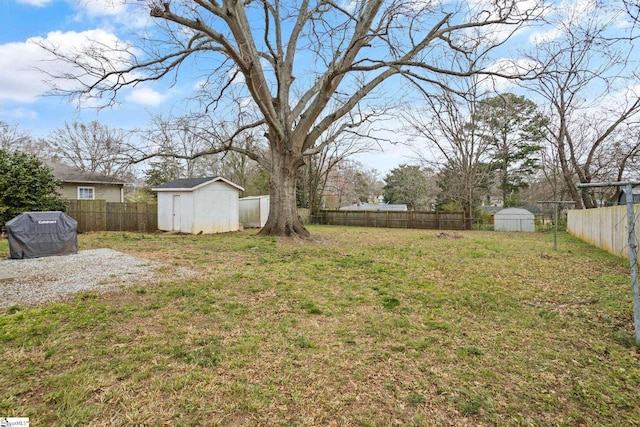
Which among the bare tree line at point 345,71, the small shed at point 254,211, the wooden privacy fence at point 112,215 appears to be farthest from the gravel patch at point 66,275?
the small shed at point 254,211

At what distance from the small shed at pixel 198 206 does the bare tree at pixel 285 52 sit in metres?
3.52

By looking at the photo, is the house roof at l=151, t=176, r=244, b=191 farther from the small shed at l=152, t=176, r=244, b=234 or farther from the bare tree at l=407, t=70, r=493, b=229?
the bare tree at l=407, t=70, r=493, b=229

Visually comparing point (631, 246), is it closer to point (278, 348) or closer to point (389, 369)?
point (389, 369)

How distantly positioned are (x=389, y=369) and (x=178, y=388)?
1518mm

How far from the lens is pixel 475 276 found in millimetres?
5410

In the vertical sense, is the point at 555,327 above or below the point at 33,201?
below

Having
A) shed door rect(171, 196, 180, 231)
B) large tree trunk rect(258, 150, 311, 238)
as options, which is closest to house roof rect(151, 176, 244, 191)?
shed door rect(171, 196, 180, 231)

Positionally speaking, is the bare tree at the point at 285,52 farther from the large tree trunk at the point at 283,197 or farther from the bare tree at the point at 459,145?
the bare tree at the point at 459,145

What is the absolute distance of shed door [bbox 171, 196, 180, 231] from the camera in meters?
13.0

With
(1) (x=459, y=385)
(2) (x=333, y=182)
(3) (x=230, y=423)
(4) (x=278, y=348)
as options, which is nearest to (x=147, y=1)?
(4) (x=278, y=348)

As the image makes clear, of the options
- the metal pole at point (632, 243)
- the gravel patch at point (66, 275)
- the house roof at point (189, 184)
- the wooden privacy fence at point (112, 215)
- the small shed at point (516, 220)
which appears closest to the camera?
the metal pole at point (632, 243)

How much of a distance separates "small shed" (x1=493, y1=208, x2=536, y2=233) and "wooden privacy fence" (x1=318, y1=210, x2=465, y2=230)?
2213 mm

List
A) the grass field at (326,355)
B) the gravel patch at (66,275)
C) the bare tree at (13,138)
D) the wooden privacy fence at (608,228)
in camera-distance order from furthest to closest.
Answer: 1. the bare tree at (13,138)
2. the wooden privacy fence at (608,228)
3. the gravel patch at (66,275)
4. the grass field at (326,355)

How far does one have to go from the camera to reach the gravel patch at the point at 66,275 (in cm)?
411
